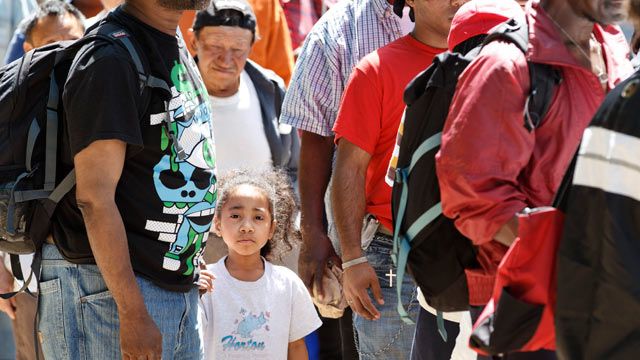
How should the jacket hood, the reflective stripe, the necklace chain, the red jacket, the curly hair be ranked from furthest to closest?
the curly hair → the jacket hood → the necklace chain → the red jacket → the reflective stripe

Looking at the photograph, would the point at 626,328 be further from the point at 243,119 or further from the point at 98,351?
the point at 243,119

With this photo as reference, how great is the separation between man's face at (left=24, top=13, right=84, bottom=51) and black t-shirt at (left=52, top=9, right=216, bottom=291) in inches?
88.8

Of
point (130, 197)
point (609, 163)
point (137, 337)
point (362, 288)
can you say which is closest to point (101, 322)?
point (137, 337)

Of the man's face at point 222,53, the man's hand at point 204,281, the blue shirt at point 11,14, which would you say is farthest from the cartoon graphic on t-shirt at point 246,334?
the blue shirt at point 11,14

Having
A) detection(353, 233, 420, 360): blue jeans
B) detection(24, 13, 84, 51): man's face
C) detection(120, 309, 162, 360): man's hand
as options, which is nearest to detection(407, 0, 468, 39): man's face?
detection(353, 233, 420, 360): blue jeans

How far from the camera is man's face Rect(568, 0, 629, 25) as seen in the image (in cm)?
316

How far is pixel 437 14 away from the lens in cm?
440

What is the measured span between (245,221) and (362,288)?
1.14 meters

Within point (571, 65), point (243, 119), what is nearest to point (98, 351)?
point (571, 65)

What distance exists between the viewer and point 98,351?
3795 mm

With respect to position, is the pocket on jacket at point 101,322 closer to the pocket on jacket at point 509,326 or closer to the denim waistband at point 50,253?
the denim waistband at point 50,253

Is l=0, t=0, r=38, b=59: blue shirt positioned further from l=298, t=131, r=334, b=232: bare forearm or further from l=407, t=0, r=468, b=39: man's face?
l=407, t=0, r=468, b=39: man's face

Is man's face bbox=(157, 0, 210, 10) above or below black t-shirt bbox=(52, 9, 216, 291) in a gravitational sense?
above

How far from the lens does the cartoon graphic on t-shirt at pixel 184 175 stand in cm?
380
